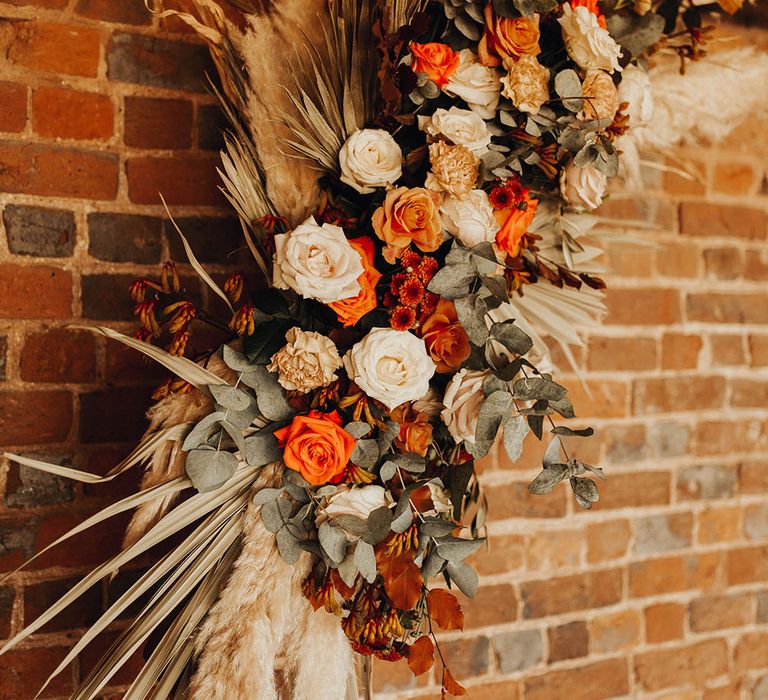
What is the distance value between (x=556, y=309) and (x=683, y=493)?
1.88ft

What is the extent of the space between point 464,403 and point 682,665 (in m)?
0.96

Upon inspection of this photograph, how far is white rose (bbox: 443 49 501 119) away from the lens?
89cm

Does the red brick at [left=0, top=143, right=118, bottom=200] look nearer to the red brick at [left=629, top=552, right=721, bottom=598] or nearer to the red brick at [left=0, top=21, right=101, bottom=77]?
the red brick at [left=0, top=21, right=101, bottom=77]

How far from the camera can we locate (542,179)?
0.97 meters

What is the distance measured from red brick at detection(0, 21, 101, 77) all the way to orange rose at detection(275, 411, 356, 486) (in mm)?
654

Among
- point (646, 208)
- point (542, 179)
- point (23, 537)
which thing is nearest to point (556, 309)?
point (542, 179)

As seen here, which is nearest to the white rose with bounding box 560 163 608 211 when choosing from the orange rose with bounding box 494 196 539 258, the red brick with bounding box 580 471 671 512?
the orange rose with bounding box 494 196 539 258

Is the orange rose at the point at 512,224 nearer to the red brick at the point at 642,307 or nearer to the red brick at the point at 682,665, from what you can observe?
the red brick at the point at 642,307

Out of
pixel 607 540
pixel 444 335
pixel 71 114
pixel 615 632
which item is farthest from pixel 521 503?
pixel 71 114

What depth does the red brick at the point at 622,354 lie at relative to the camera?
135 cm

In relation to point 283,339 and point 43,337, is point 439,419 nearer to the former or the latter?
point 283,339

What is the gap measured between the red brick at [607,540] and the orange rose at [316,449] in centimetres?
73

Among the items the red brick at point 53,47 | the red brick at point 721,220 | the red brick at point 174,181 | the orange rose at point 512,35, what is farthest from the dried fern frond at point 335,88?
the red brick at point 721,220

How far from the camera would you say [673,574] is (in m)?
1.43
